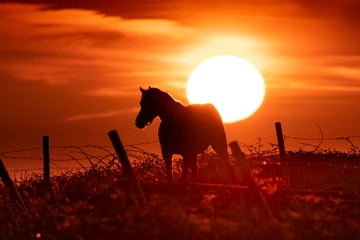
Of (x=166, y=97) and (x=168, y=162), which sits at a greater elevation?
(x=166, y=97)

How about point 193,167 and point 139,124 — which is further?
point 139,124

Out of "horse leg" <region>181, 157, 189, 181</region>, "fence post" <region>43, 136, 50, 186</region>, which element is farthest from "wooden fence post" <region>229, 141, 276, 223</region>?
"fence post" <region>43, 136, 50, 186</region>

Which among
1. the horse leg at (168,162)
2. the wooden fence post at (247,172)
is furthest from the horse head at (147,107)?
the wooden fence post at (247,172)

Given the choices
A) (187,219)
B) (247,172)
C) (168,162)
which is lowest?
(187,219)

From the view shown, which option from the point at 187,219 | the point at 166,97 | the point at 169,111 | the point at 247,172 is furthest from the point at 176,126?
the point at 187,219

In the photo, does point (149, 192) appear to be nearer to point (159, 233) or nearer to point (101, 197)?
point (101, 197)

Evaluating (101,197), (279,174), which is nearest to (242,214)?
(101,197)

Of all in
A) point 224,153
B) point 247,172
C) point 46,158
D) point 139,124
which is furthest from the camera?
point 46,158

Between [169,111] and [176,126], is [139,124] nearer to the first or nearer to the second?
[169,111]

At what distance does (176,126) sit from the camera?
19.0 metres

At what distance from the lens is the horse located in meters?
18.9

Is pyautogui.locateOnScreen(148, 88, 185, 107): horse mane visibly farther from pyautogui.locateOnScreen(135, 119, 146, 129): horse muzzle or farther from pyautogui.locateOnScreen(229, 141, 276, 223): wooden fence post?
pyautogui.locateOnScreen(229, 141, 276, 223): wooden fence post

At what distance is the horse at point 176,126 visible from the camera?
61.9 ft

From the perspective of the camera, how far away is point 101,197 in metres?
14.8
